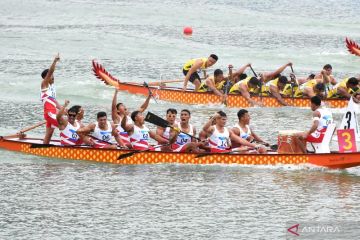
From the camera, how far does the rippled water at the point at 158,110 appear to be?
19859 millimetres

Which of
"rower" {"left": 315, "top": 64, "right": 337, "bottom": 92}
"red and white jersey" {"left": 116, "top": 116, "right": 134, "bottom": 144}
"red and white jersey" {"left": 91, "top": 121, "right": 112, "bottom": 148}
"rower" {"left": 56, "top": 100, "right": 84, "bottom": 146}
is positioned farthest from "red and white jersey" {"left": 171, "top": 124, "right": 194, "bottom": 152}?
"rower" {"left": 315, "top": 64, "right": 337, "bottom": 92}

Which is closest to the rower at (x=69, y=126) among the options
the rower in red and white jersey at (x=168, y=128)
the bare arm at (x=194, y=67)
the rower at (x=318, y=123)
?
the rower in red and white jersey at (x=168, y=128)

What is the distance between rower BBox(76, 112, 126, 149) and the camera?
23.4 metres

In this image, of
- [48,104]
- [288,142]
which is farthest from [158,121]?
[288,142]

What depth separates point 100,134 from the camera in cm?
2355

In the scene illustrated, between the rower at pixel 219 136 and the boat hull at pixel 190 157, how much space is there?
35cm

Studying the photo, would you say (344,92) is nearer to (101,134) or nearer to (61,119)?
(101,134)

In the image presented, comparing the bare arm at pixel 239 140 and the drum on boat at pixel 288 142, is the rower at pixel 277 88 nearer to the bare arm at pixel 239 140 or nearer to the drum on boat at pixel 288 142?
the bare arm at pixel 239 140

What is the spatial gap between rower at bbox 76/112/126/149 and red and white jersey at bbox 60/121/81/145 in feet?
0.44

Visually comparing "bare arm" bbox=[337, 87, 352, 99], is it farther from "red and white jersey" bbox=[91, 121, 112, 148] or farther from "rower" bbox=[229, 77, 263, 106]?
"red and white jersey" bbox=[91, 121, 112, 148]

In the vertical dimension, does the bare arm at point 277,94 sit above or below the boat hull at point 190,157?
above

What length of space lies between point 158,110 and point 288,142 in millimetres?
9165

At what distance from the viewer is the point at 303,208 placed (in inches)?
810

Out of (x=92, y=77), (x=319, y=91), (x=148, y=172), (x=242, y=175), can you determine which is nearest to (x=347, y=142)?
(x=242, y=175)
